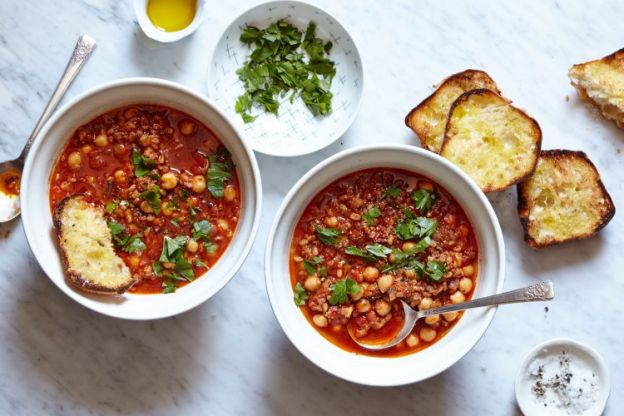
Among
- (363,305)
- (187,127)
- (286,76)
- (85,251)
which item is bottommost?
(85,251)

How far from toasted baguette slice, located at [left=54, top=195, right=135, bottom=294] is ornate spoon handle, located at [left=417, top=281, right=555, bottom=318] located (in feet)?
5.31

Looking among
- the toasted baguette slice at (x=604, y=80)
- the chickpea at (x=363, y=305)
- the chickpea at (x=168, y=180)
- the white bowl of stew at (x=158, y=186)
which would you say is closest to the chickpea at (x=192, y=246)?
the white bowl of stew at (x=158, y=186)

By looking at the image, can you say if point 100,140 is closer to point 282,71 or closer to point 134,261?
point 134,261

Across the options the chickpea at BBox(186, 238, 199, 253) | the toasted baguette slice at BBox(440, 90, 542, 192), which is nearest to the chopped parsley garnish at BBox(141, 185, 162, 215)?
the chickpea at BBox(186, 238, 199, 253)

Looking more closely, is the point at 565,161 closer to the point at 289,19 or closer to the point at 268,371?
the point at 289,19

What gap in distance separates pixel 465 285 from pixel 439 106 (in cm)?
99

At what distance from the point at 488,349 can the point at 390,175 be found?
1123mm

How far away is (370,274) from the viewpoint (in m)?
3.86

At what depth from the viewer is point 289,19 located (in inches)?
167

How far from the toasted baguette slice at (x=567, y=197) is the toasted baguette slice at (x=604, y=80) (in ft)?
1.06

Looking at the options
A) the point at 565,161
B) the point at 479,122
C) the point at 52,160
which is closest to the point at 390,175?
the point at 479,122

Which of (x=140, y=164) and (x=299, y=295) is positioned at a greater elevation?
(x=140, y=164)

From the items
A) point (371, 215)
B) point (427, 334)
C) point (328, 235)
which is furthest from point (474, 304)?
point (328, 235)

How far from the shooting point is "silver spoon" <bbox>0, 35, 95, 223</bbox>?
13.2ft
